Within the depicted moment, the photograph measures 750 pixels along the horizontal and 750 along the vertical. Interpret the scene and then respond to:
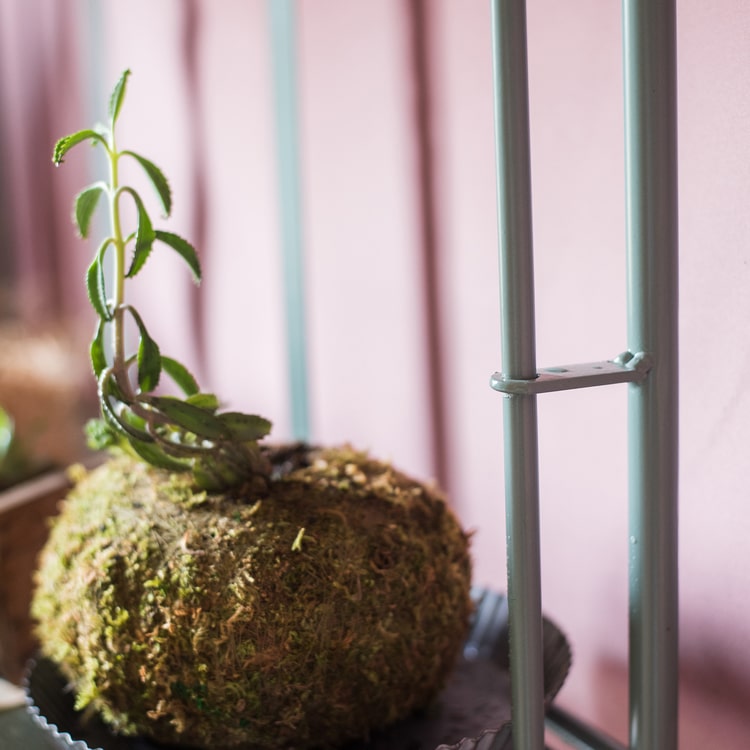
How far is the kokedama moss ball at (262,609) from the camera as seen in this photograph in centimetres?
56

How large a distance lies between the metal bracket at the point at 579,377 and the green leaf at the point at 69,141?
12.6 inches

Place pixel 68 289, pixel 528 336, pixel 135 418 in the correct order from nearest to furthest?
pixel 528 336
pixel 135 418
pixel 68 289

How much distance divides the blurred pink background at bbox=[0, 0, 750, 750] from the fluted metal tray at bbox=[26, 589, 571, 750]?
0.33 feet

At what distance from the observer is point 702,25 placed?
598mm

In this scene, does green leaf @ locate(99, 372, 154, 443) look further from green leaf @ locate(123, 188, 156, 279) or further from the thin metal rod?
the thin metal rod

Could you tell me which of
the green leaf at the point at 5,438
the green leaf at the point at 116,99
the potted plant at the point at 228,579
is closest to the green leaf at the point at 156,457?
the potted plant at the point at 228,579

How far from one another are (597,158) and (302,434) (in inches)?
23.3

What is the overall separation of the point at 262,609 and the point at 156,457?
15cm

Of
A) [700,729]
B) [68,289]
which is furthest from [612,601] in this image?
[68,289]

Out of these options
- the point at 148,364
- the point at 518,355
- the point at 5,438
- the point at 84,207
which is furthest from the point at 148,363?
the point at 5,438

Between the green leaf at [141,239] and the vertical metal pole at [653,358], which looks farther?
the green leaf at [141,239]

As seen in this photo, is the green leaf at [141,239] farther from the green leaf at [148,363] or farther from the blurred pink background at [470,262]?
the blurred pink background at [470,262]

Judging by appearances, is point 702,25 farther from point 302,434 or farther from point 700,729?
point 302,434

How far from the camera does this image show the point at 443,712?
67cm
